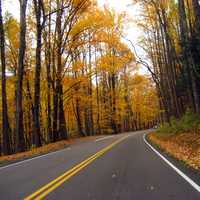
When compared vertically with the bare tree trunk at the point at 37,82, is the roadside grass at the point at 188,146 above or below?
below

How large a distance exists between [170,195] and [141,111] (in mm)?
68659

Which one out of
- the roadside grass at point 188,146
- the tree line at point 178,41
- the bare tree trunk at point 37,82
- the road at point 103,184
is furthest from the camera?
the bare tree trunk at point 37,82

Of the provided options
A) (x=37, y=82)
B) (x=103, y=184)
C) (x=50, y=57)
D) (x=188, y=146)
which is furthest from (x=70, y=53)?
(x=103, y=184)

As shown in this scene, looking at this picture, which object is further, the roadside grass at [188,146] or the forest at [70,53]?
the forest at [70,53]

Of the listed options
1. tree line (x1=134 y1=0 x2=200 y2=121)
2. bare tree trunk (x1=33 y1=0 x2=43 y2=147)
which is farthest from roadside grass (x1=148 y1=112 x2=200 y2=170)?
bare tree trunk (x1=33 y1=0 x2=43 y2=147)

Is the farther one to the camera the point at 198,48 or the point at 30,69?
the point at 30,69

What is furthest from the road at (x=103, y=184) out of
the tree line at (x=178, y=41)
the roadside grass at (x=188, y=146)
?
the tree line at (x=178, y=41)

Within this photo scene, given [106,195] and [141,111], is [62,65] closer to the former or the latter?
[106,195]

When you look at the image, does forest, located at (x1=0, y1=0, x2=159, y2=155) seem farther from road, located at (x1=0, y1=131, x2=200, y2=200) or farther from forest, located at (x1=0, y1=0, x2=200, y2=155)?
road, located at (x1=0, y1=131, x2=200, y2=200)

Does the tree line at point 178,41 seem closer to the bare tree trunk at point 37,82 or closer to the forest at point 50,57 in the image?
the forest at point 50,57

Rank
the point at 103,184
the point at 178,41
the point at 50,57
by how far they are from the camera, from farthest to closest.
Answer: the point at 50,57 < the point at 178,41 < the point at 103,184

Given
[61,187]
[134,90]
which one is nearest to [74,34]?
[61,187]

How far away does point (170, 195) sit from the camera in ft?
20.7

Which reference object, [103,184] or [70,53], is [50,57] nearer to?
[70,53]
